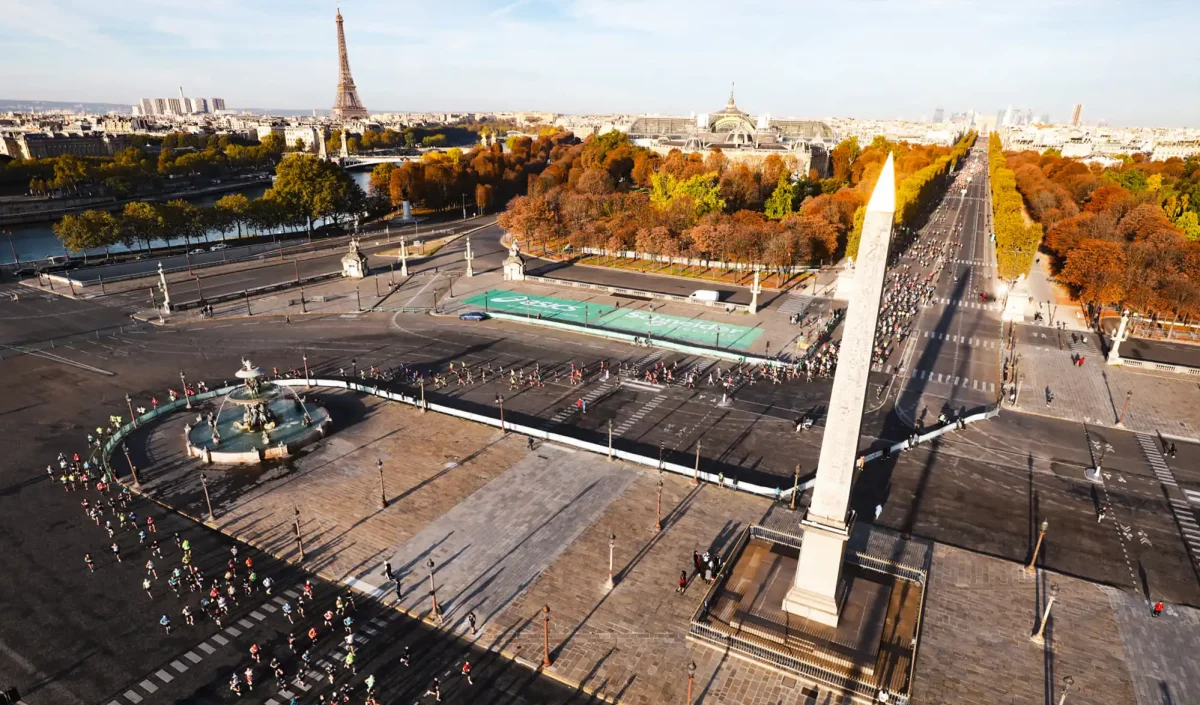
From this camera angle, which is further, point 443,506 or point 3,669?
point 443,506

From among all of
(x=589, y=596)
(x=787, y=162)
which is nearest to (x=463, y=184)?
(x=787, y=162)

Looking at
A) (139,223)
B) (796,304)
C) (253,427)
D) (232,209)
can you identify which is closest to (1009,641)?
(253,427)

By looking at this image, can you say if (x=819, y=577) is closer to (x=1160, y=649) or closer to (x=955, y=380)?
(x=1160, y=649)

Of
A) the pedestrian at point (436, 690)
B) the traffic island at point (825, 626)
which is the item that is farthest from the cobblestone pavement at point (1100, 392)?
the pedestrian at point (436, 690)

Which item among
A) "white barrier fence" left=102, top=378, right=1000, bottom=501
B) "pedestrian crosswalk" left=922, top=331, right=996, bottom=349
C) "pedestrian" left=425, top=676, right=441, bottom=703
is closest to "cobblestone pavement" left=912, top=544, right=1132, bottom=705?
"white barrier fence" left=102, top=378, right=1000, bottom=501

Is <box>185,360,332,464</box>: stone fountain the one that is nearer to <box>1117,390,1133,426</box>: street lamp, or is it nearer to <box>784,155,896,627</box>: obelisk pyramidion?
<box>784,155,896,627</box>: obelisk pyramidion

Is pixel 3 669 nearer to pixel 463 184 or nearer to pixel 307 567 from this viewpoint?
pixel 307 567
